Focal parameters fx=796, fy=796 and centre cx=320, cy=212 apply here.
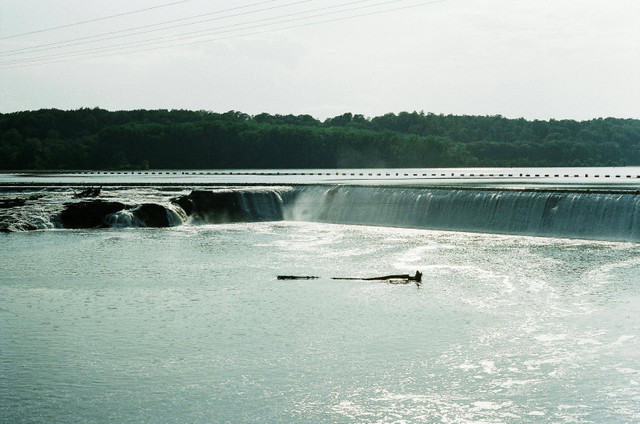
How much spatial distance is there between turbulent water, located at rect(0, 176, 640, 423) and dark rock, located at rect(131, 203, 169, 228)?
725cm

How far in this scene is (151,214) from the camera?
39094 mm

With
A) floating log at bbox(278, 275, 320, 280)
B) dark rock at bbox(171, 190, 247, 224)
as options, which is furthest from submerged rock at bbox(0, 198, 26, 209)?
floating log at bbox(278, 275, 320, 280)

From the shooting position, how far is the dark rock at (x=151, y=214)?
38906 millimetres

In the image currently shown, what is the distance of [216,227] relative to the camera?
131 ft

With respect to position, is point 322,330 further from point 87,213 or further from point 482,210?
point 87,213

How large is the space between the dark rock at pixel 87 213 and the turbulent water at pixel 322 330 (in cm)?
592

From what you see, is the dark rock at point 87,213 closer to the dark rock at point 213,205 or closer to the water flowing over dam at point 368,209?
the water flowing over dam at point 368,209

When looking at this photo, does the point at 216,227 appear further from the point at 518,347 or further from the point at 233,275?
the point at 518,347

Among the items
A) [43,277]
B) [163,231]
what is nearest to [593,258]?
[43,277]

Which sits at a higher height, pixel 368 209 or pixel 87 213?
pixel 368 209

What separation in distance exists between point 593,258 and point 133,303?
14.8 meters

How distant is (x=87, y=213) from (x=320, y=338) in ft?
85.1

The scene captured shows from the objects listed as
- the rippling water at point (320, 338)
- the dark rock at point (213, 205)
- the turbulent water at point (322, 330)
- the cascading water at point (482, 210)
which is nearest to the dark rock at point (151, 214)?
the dark rock at point (213, 205)

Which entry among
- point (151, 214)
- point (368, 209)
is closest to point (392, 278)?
point (368, 209)
